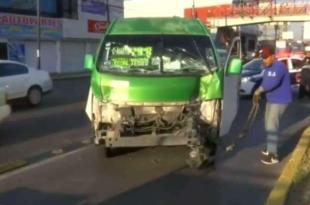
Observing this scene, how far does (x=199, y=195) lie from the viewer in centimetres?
793

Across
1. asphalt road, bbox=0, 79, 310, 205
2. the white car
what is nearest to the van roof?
asphalt road, bbox=0, 79, 310, 205

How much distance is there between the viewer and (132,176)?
357 inches

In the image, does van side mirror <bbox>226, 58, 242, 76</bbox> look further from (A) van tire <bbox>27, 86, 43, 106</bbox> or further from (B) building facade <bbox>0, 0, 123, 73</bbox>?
(B) building facade <bbox>0, 0, 123, 73</bbox>

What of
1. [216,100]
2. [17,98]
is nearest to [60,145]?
[216,100]

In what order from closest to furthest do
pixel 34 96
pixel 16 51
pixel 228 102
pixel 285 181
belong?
pixel 285 181
pixel 228 102
pixel 34 96
pixel 16 51

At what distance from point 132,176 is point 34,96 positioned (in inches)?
456

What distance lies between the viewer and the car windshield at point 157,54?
1015 centimetres

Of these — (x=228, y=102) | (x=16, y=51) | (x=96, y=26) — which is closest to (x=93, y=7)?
(x=96, y=26)

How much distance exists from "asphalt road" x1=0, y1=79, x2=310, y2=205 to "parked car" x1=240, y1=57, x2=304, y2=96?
8.30m

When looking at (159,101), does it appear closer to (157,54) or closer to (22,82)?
(157,54)

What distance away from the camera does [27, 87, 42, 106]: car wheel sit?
1984cm

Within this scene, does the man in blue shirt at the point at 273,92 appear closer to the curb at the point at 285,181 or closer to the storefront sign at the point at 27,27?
the curb at the point at 285,181

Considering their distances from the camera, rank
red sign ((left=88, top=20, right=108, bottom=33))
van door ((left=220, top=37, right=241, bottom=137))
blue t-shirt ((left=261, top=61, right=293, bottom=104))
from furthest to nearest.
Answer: red sign ((left=88, top=20, right=108, bottom=33))
van door ((left=220, top=37, right=241, bottom=137))
blue t-shirt ((left=261, top=61, right=293, bottom=104))

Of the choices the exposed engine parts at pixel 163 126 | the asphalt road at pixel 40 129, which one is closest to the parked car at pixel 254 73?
the asphalt road at pixel 40 129
